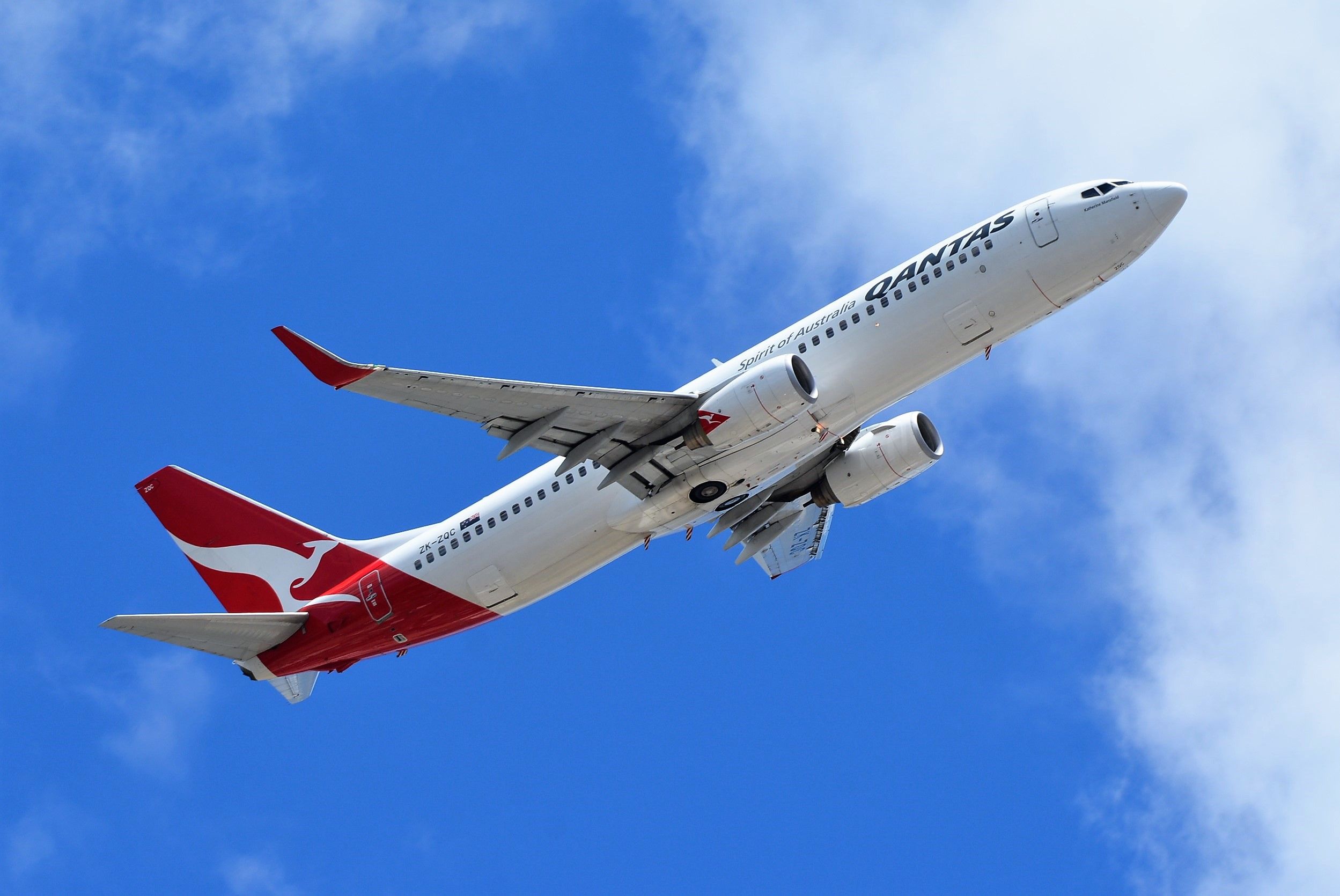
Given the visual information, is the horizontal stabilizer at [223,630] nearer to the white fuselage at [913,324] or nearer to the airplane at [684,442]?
the airplane at [684,442]

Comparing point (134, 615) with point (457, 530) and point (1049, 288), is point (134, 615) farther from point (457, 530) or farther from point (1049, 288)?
point (1049, 288)

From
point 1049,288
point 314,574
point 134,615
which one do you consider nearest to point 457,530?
point 314,574

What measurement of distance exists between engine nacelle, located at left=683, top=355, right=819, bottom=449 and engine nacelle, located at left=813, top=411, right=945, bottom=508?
638 cm

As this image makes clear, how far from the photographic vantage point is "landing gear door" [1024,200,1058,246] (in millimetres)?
35969

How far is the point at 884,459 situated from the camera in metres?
41.7

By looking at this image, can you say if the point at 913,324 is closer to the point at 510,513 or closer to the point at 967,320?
the point at 967,320

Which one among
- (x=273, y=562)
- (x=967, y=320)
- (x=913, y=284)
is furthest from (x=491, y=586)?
(x=967, y=320)

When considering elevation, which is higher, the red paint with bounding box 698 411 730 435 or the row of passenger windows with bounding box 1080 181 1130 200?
the row of passenger windows with bounding box 1080 181 1130 200

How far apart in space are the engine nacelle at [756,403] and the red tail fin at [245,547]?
1284 cm

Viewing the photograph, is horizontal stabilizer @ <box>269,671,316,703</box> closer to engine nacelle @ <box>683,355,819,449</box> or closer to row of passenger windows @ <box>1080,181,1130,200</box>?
engine nacelle @ <box>683,355,819,449</box>

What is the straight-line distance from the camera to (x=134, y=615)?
36781 millimetres

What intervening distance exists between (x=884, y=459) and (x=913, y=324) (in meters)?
6.56

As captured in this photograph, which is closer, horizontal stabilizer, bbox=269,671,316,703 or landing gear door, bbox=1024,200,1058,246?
landing gear door, bbox=1024,200,1058,246

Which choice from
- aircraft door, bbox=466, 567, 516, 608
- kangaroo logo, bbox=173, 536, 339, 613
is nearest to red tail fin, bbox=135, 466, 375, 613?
kangaroo logo, bbox=173, 536, 339, 613
